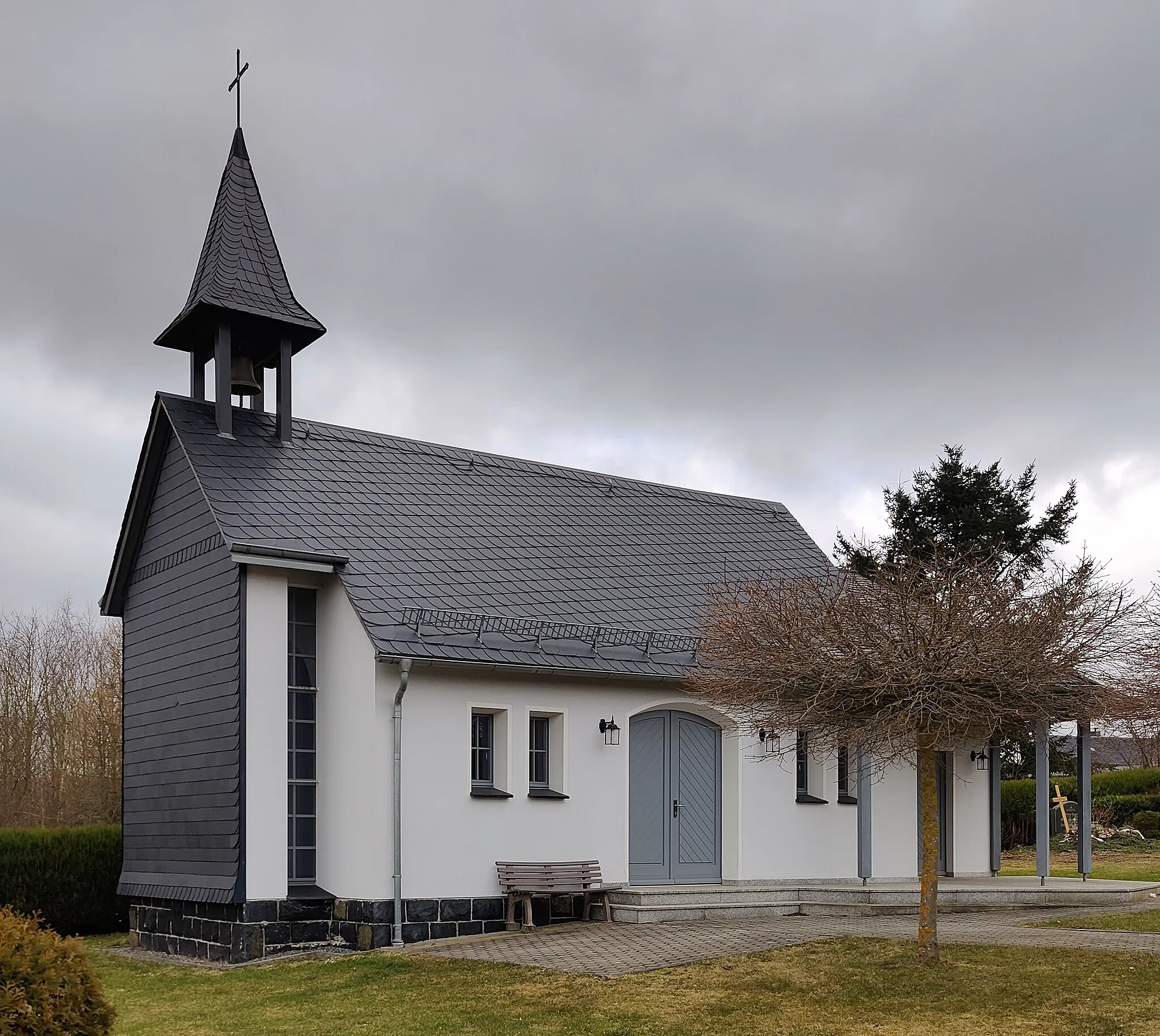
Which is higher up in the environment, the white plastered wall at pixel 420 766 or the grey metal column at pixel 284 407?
the grey metal column at pixel 284 407

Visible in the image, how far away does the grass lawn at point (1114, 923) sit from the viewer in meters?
14.0

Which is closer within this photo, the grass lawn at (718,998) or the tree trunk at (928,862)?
the grass lawn at (718,998)

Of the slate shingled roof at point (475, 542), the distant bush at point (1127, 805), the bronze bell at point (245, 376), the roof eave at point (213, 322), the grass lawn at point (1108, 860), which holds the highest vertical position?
the roof eave at point (213, 322)

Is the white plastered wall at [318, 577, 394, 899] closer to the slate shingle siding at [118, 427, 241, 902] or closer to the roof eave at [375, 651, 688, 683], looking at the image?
the roof eave at [375, 651, 688, 683]

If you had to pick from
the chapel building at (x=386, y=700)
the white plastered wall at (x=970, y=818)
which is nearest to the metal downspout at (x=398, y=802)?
the chapel building at (x=386, y=700)

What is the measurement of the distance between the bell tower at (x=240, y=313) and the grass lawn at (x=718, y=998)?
26.2 feet

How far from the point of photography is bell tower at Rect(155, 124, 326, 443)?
17531 millimetres

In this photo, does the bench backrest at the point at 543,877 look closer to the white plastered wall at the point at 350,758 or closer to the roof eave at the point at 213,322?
the white plastered wall at the point at 350,758

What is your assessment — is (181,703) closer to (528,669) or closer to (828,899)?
(528,669)

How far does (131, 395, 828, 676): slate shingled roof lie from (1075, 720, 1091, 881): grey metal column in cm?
533

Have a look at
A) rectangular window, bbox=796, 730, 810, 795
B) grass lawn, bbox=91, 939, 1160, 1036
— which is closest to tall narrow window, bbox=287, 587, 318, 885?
grass lawn, bbox=91, 939, 1160, 1036

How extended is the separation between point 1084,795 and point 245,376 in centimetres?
1394

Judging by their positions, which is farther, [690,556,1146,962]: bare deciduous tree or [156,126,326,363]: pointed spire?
[156,126,326,363]: pointed spire

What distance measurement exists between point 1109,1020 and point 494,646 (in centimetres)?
827
